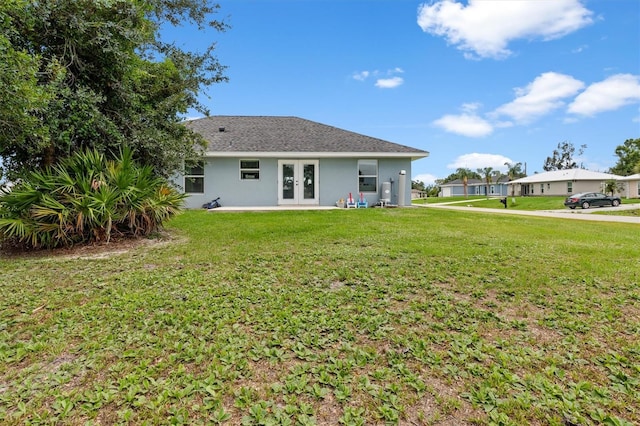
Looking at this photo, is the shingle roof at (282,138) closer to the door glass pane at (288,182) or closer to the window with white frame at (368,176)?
the window with white frame at (368,176)

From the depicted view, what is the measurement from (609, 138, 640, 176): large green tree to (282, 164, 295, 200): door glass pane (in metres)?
60.3

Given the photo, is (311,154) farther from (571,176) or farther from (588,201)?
(571,176)

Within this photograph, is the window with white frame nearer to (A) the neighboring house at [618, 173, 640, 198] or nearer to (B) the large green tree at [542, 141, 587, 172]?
(A) the neighboring house at [618, 173, 640, 198]

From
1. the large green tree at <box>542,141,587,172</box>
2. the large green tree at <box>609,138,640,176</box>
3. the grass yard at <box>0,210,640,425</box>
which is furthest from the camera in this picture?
the large green tree at <box>542,141,587,172</box>

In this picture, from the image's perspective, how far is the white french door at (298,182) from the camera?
14.9 meters

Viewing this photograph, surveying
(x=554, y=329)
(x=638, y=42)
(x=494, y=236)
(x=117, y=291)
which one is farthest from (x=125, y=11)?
(x=638, y=42)

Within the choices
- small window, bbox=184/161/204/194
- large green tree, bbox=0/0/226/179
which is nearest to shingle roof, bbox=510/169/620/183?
small window, bbox=184/161/204/194

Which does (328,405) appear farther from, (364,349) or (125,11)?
(125,11)

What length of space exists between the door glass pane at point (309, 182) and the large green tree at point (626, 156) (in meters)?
59.4

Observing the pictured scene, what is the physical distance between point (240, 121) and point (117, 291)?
15.5m

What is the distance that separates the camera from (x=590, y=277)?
4262 millimetres

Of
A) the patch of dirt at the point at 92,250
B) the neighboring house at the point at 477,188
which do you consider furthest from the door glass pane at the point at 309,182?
the neighboring house at the point at 477,188

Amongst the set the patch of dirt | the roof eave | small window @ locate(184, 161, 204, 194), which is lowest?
the patch of dirt

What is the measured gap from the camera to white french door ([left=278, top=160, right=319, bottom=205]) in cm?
1490
